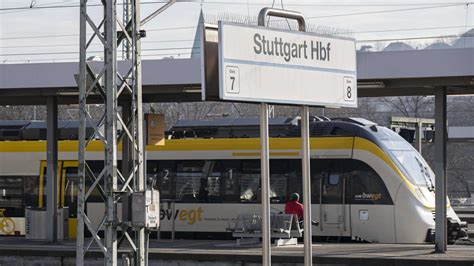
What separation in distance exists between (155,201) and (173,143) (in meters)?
10.9

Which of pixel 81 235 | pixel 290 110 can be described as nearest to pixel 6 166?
pixel 81 235

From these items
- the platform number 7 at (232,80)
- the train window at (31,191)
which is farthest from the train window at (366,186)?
the platform number 7 at (232,80)

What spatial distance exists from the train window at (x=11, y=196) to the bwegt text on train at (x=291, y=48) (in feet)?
63.4

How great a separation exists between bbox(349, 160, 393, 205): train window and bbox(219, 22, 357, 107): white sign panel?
560 inches

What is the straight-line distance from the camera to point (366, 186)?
75.3 feet

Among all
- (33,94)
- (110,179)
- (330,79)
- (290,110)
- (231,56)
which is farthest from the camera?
(290,110)

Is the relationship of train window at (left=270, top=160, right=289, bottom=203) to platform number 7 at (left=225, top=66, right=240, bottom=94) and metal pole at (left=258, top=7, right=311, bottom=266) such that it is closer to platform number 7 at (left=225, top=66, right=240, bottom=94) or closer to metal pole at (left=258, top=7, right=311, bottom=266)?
metal pole at (left=258, top=7, right=311, bottom=266)

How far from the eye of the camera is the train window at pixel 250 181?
2409 centimetres

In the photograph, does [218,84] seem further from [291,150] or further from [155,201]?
[291,150]

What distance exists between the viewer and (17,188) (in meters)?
26.7

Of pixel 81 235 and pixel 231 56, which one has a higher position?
pixel 231 56

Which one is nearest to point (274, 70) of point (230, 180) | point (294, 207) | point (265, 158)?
point (265, 158)

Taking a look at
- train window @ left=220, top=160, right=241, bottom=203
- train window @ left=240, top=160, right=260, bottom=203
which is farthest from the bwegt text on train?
train window @ left=220, top=160, right=241, bottom=203

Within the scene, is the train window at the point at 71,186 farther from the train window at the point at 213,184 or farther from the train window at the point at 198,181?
the train window at the point at 213,184
